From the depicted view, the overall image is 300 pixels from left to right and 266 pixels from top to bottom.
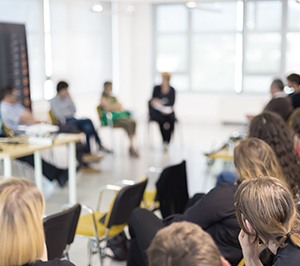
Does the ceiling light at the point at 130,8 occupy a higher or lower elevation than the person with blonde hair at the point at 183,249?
higher

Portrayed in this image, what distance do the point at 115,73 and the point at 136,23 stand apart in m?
1.28

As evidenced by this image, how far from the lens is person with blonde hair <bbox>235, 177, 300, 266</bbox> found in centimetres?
167

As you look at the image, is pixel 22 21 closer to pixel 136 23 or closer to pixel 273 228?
pixel 136 23

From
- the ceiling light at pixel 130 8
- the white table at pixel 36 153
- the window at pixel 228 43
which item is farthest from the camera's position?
the ceiling light at pixel 130 8

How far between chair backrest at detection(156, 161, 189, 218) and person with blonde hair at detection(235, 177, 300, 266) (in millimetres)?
1748

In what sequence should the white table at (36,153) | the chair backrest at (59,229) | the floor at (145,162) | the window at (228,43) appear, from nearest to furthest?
the chair backrest at (59,229) < the white table at (36,153) < the floor at (145,162) < the window at (228,43)

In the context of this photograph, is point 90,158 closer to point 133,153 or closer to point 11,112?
point 133,153

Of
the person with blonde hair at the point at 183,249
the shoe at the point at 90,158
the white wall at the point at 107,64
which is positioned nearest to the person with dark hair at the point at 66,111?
the shoe at the point at 90,158

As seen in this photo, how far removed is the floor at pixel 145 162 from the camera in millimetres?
4934

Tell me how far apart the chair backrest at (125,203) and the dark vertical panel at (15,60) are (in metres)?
4.34

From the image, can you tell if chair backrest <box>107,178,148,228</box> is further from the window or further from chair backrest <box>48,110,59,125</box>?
the window

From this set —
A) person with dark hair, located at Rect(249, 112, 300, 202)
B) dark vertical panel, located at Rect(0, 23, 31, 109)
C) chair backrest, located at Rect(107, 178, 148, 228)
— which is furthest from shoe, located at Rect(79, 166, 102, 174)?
person with dark hair, located at Rect(249, 112, 300, 202)

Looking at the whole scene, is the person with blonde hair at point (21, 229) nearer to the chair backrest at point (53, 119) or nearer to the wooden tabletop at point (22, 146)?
the wooden tabletop at point (22, 146)

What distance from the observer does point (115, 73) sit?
437 inches
